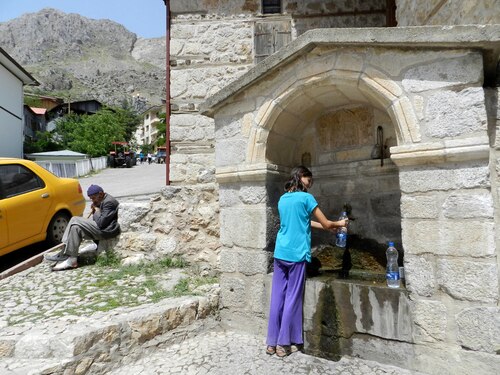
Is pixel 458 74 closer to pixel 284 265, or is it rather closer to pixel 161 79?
pixel 284 265

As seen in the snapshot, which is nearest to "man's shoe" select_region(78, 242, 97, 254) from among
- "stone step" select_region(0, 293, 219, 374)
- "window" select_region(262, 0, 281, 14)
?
"stone step" select_region(0, 293, 219, 374)

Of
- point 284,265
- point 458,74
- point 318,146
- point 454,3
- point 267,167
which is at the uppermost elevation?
point 454,3

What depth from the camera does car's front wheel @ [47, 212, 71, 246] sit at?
5.70 meters

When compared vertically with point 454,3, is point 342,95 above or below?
below

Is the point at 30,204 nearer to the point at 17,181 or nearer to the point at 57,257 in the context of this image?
the point at 17,181

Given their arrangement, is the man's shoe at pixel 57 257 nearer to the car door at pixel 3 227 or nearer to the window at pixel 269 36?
the car door at pixel 3 227

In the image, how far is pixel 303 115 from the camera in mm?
4031

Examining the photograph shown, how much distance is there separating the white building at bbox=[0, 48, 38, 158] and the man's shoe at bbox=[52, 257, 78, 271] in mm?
18376

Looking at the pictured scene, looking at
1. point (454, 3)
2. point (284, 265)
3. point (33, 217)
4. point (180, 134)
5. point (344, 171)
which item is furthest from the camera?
point (180, 134)

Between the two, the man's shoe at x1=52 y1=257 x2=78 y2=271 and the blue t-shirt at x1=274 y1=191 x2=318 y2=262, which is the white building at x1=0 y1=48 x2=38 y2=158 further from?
the blue t-shirt at x1=274 y1=191 x2=318 y2=262

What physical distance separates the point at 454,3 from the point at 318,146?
7.06 ft

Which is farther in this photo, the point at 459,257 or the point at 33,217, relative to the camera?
the point at 33,217

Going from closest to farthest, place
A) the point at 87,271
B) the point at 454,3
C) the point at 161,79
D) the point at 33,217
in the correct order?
the point at 454,3 → the point at 87,271 → the point at 33,217 → the point at 161,79

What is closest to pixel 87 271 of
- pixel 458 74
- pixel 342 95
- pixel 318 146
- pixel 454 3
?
pixel 318 146
